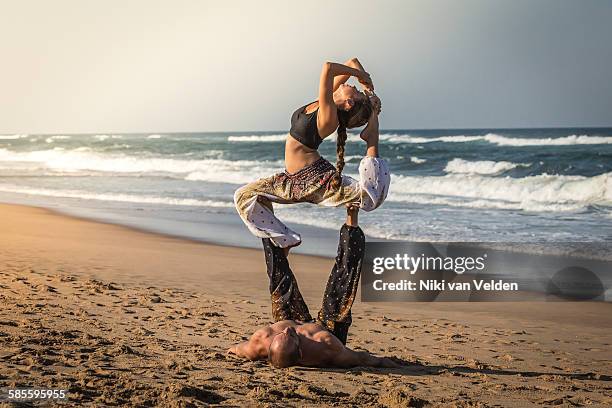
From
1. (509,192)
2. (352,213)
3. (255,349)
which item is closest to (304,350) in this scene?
(255,349)

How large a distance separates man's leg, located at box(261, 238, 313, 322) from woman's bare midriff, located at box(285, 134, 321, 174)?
582mm

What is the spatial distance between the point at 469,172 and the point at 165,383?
1145 inches

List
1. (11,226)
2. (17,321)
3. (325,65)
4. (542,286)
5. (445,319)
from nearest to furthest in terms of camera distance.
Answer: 1. (325,65)
2. (17,321)
3. (445,319)
4. (542,286)
5. (11,226)

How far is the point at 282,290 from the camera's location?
6.10 m

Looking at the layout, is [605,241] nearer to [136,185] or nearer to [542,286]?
[542,286]

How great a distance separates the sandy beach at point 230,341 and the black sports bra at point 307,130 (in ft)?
4.97

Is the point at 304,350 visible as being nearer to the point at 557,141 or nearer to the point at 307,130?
the point at 307,130

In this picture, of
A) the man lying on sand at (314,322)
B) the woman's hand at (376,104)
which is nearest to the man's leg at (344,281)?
the man lying on sand at (314,322)

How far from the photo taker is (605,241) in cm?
1285

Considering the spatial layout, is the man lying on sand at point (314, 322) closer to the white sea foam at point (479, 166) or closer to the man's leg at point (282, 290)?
the man's leg at point (282, 290)

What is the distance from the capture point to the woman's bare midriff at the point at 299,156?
19.2 ft

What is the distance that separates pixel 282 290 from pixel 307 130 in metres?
1.15

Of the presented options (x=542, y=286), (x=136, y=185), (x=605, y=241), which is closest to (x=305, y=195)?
(x=542, y=286)

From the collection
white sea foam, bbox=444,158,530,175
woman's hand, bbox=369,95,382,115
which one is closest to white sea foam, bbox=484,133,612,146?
white sea foam, bbox=444,158,530,175
